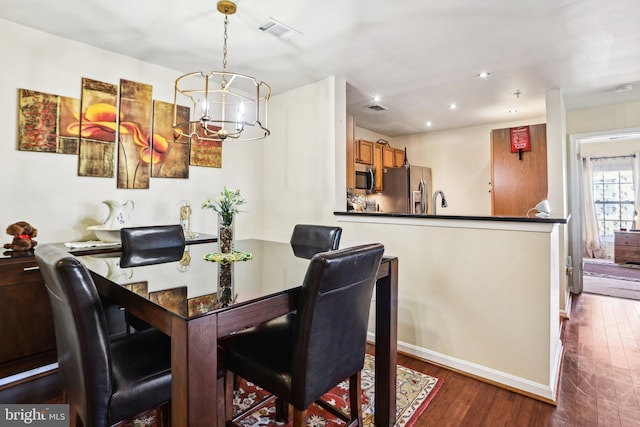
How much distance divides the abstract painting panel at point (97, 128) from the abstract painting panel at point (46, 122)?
0.21ft

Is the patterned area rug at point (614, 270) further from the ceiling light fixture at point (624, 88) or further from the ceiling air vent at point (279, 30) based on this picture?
the ceiling air vent at point (279, 30)

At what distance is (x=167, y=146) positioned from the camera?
317cm

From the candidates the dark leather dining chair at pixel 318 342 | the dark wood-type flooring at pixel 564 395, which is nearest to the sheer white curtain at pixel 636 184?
the dark wood-type flooring at pixel 564 395

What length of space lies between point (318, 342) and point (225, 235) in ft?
3.45

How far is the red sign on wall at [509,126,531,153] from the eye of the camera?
13.3 feet

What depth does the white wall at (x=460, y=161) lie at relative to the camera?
5.45 meters

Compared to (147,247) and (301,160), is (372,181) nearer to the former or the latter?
(301,160)

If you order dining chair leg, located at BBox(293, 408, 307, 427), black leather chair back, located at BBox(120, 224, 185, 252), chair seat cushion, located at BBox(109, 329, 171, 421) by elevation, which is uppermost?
black leather chair back, located at BBox(120, 224, 185, 252)

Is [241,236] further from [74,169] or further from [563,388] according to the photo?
[563,388]

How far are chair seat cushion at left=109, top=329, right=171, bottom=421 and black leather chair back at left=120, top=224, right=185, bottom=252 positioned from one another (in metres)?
0.94

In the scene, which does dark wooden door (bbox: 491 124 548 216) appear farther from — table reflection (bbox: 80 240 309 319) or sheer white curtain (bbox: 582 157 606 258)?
sheer white curtain (bbox: 582 157 606 258)

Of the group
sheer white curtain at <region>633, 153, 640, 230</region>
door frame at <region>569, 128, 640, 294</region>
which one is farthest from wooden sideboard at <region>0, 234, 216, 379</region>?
sheer white curtain at <region>633, 153, 640, 230</region>

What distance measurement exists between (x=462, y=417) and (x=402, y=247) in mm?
1272

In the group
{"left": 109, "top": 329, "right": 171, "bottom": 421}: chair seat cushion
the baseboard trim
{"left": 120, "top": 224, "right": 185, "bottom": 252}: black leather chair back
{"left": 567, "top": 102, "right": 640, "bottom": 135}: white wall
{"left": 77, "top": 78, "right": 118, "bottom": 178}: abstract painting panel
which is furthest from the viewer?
{"left": 567, "top": 102, "right": 640, "bottom": 135}: white wall
